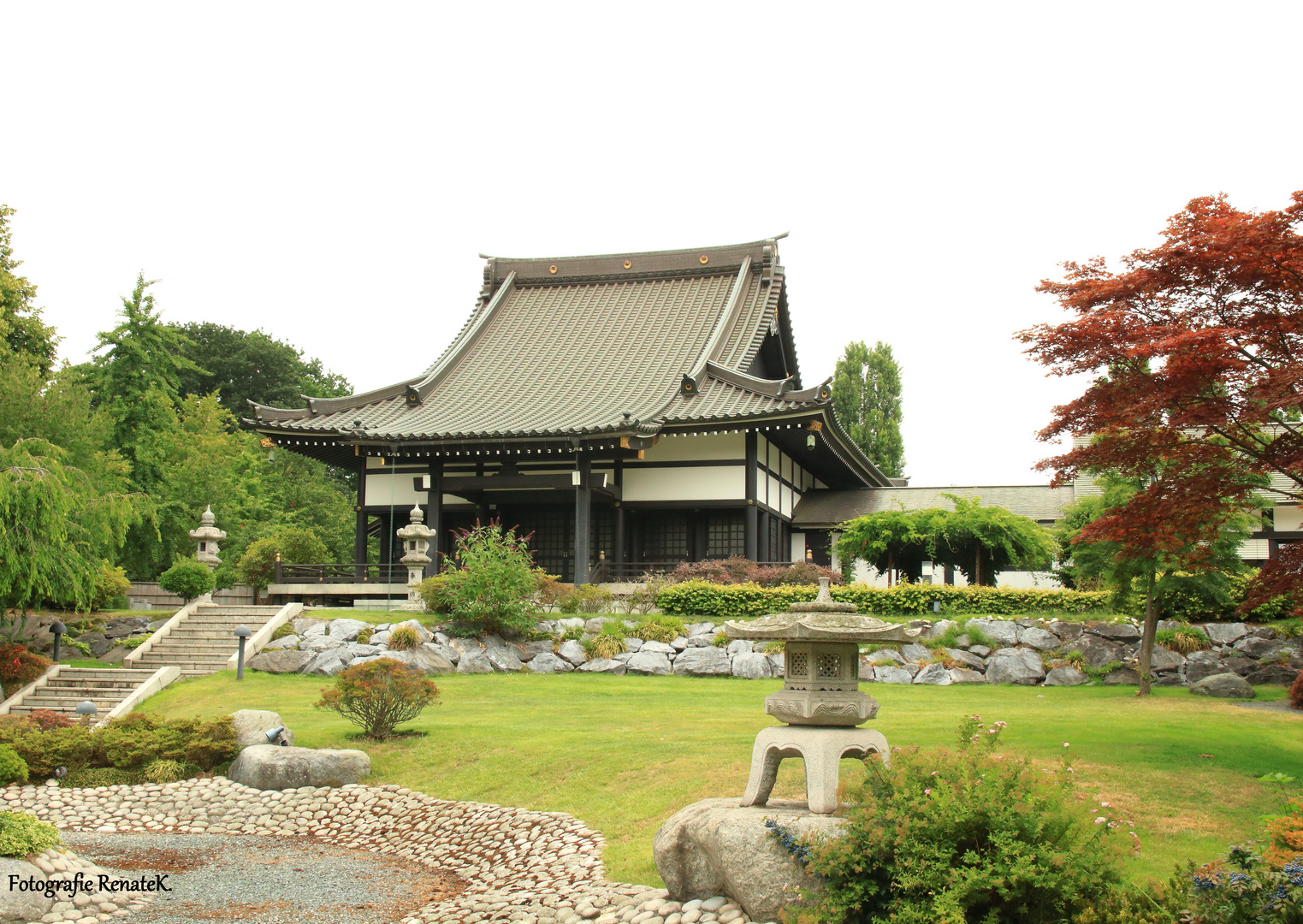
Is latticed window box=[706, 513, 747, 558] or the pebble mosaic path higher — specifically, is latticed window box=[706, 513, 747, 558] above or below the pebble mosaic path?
above

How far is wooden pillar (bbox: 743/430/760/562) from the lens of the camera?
25703 millimetres

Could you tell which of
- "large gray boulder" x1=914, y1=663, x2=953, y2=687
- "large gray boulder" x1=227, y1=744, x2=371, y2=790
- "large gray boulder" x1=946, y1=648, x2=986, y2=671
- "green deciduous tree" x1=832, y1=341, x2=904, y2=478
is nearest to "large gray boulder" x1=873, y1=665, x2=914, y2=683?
"large gray boulder" x1=914, y1=663, x2=953, y2=687

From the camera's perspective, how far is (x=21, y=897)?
8.53 metres

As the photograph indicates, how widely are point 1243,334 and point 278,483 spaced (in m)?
37.9

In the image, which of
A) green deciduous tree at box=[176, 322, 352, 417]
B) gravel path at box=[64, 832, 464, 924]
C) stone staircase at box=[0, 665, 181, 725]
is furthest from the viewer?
green deciduous tree at box=[176, 322, 352, 417]

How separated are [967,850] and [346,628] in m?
16.9

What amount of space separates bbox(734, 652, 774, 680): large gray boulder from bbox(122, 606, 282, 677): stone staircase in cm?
972

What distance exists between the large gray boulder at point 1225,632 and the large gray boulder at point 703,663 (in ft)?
29.8

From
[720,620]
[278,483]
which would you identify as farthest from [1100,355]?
[278,483]

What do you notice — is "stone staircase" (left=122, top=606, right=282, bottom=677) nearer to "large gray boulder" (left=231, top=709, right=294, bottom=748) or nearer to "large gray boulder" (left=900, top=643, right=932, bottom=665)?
"large gray boulder" (left=231, top=709, right=294, bottom=748)

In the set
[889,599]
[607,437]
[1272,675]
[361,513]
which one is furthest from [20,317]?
[1272,675]

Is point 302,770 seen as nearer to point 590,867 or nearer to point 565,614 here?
point 590,867

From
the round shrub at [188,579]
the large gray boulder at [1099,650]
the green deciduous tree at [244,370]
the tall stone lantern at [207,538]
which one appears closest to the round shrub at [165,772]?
the round shrub at [188,579]

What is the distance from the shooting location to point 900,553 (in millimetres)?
26828
